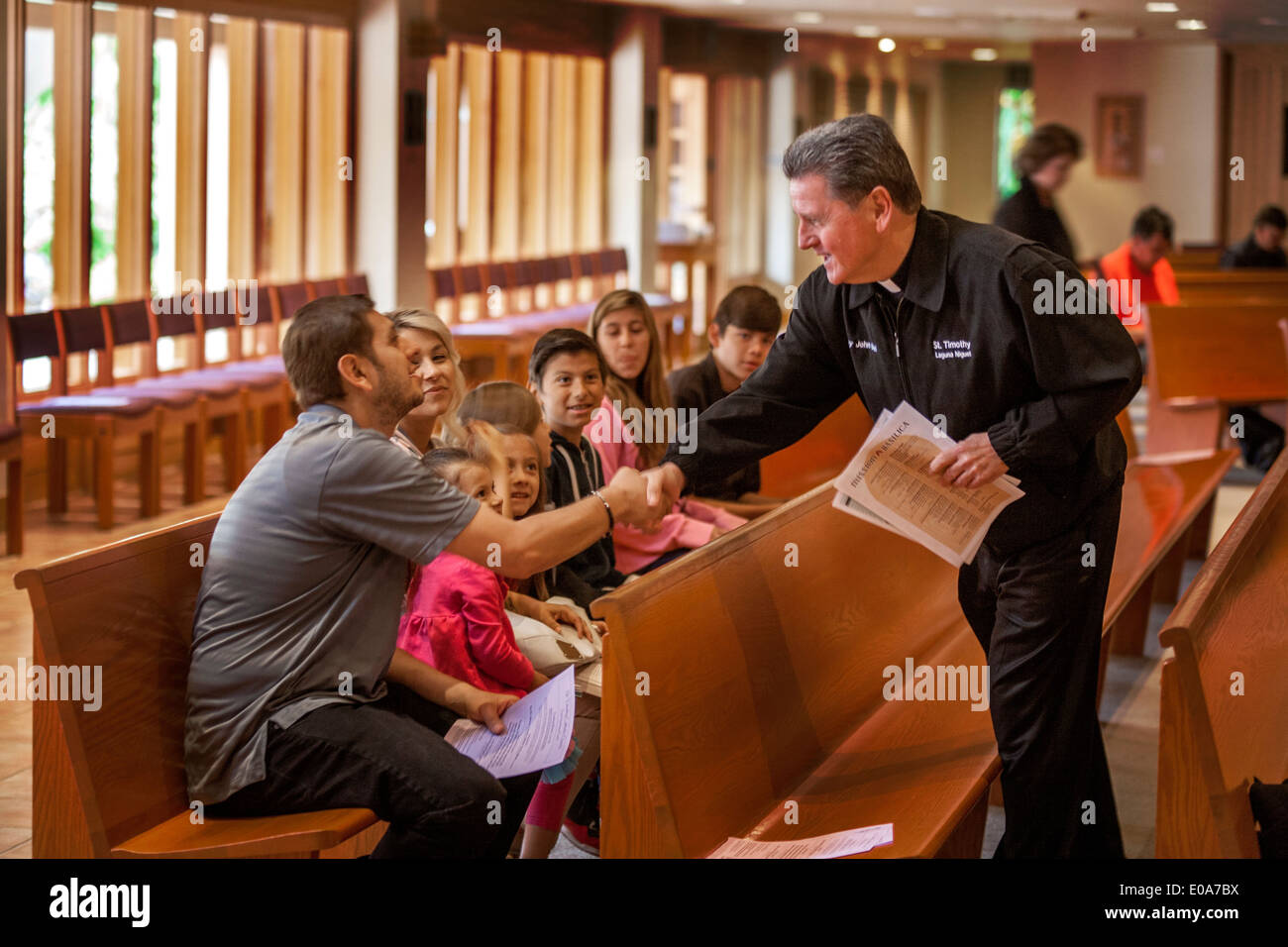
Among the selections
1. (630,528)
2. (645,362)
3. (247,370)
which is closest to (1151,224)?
(645,362)

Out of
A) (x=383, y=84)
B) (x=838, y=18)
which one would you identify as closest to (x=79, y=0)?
(x=383, y=84)

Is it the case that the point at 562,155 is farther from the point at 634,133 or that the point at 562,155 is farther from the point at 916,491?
the point at 916,491

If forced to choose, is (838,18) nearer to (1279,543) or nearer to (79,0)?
(79,0)

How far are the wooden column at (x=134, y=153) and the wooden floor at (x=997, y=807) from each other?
2.19 m

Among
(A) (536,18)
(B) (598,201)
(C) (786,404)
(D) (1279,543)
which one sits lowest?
(D) (1279,543)

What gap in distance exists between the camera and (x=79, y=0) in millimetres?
8141

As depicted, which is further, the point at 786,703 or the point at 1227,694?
the point at 786,703

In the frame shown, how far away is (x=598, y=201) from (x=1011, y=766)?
12425mm

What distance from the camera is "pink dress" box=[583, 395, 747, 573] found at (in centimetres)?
417

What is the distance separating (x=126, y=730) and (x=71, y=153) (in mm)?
6500

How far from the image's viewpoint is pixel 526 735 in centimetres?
267

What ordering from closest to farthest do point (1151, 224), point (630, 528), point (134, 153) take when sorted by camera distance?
point (630, 528)
point (1151, 224)
point (134, 153)

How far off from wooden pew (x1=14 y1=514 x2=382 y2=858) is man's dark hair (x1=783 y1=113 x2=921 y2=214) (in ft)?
4.22

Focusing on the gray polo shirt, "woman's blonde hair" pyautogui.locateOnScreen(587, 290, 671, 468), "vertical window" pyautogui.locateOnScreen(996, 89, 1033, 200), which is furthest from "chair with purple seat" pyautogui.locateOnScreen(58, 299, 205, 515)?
"vertical window" pyautogui.locateOnScreen(996, 89, 1033, 200)
